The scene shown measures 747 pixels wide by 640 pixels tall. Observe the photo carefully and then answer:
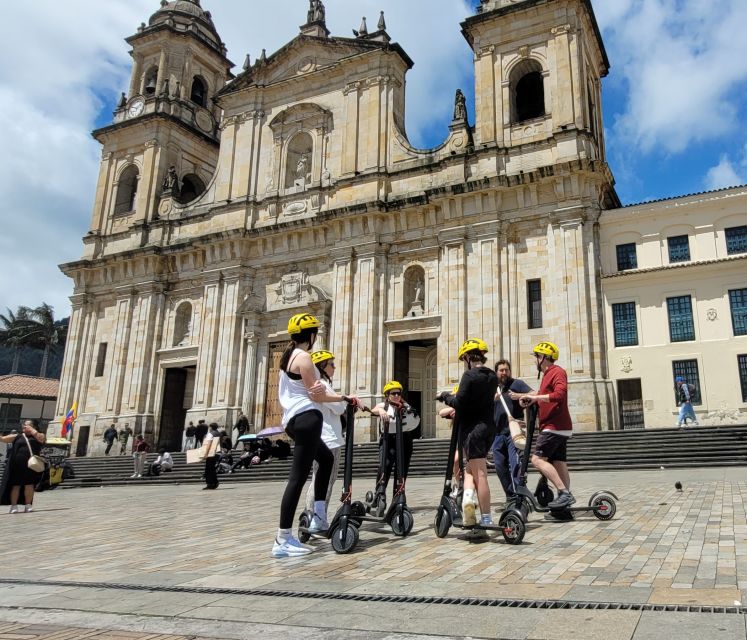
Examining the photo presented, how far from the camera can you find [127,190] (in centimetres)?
3600

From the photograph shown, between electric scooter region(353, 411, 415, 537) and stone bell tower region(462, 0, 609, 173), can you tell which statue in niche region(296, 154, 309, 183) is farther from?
electric scooter region(353, 411, 415, 537)

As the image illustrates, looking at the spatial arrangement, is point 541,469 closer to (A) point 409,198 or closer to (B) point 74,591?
(B) point 74,591

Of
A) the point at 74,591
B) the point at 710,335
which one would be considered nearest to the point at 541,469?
the point at 74,591

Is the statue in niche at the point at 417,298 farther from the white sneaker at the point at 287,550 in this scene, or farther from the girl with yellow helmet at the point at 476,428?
the white sneaker at the point at 287,550

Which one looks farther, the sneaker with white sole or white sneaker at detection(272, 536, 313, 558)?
the sneaker with white sole

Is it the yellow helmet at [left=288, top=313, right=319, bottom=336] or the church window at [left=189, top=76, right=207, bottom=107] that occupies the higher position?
the church window at [left=189, top=76, right=207, bottom=107]

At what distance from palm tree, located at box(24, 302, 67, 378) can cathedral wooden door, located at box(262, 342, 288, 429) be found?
4854 centimetres

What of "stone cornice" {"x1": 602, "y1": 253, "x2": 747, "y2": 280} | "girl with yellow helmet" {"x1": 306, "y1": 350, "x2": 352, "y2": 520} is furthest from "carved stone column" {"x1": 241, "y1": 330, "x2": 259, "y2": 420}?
"girl with yellow helmet" {"x1": 306, "y1": 350, "x2": 352, "y2": 520}

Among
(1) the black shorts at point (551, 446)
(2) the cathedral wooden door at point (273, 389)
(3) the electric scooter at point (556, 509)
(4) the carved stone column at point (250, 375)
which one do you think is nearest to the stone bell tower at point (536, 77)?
(2) the cathedral wooden door at point (273, 389)

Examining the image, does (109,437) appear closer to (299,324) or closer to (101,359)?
(101,359)

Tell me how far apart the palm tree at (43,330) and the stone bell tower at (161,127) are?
3800cm

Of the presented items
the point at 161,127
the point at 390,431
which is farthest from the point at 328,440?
the point at 161,127

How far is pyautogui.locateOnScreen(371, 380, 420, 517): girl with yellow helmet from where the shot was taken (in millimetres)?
7402

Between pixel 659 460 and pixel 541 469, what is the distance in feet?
35.1
